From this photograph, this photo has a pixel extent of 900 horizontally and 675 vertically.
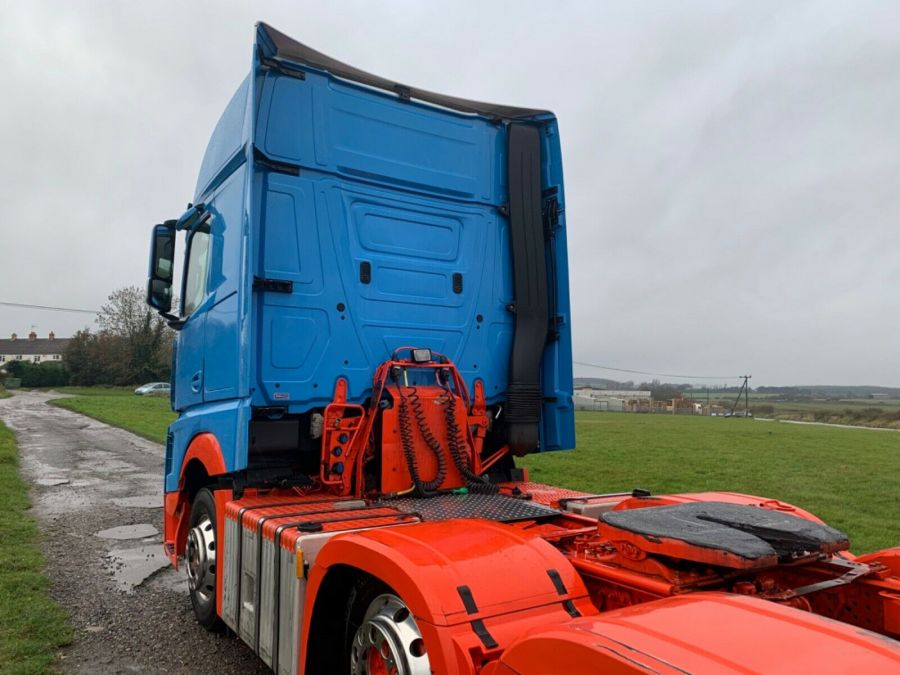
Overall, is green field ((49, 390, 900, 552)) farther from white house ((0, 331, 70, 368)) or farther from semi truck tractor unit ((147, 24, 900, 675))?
white house ((0, 331, 70, 368))

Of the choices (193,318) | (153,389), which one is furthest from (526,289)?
(153,389)

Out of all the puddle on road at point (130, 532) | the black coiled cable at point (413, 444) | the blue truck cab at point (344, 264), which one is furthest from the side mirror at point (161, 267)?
the puddle on road at point (130, 532)

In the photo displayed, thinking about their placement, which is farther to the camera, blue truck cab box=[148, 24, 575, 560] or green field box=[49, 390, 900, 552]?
green field box=[49, 390, 900, 552]

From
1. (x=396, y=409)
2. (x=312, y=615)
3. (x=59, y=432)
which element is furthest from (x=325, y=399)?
(x=59, y=432)

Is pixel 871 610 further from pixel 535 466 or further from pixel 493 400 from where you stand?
pixel 535 466

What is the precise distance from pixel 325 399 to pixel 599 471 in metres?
10.4

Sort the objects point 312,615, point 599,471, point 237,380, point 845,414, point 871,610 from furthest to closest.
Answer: point 845,414
point 599,471
point 237,380
point 312,615
point 871,610

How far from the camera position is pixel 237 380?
4.23 meters

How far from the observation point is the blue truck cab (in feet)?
14.3

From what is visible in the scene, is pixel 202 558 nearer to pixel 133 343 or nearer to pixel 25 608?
pixel 25 608

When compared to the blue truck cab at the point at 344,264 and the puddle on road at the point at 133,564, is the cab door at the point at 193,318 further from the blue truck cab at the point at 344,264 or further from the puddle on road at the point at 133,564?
the puddle on road at the point at 133,564

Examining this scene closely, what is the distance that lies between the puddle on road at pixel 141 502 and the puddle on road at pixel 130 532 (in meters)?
1.29

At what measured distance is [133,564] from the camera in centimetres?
658

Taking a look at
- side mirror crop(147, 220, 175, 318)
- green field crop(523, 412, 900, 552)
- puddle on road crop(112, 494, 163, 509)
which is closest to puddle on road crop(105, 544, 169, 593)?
side mirror crop(147, 220, 175, 318)
